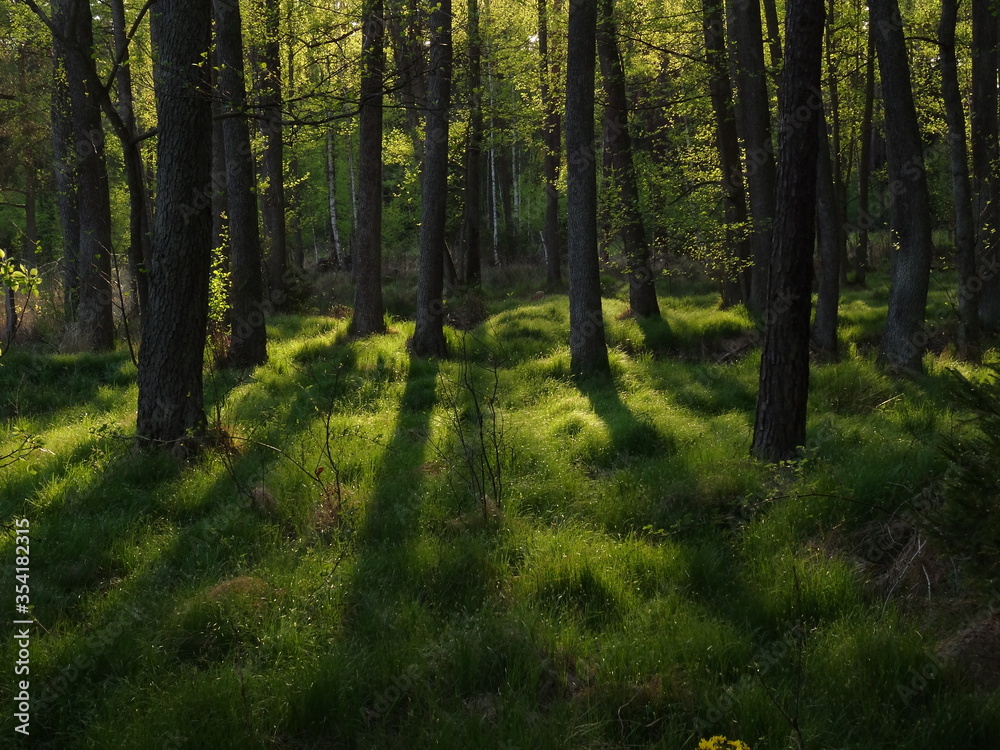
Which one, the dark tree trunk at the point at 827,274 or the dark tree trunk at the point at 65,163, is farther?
the dark tree trunk at the point at 65,163

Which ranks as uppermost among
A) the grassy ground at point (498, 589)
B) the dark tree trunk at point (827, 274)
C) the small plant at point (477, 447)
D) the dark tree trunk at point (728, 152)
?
the dark tree trunk at point (728, 152)

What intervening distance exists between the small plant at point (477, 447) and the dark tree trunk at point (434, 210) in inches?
81.0

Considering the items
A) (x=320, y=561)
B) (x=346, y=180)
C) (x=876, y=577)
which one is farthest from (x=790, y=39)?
(x=346, y=180)

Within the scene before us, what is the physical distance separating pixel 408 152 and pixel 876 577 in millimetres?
18156

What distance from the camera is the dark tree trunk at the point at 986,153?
43.8ft

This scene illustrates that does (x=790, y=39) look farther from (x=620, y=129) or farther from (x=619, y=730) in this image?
(x=620, y=129)

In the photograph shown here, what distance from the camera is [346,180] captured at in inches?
1641

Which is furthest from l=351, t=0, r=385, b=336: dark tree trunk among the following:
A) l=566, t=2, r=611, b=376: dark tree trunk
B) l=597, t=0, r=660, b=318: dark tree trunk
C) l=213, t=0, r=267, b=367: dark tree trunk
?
l=597, t=0, r=660, b=318: dark tree trunk

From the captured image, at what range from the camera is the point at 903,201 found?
10297mm

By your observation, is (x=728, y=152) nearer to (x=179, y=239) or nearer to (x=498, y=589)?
(x=179, y=239)

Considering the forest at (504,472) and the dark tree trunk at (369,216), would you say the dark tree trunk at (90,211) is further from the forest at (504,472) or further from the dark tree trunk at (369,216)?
the dark tree trunk at (369,216)

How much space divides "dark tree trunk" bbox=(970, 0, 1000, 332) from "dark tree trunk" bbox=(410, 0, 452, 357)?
9682 millimetres

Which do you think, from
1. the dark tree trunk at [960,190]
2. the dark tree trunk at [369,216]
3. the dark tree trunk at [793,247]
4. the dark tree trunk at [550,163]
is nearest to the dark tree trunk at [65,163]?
the dark tree trunk at [369,216]

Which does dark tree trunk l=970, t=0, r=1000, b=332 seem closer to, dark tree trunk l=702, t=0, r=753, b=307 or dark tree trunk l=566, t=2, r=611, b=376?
dark tree trunk l=702, t=0, r=753, b=307
